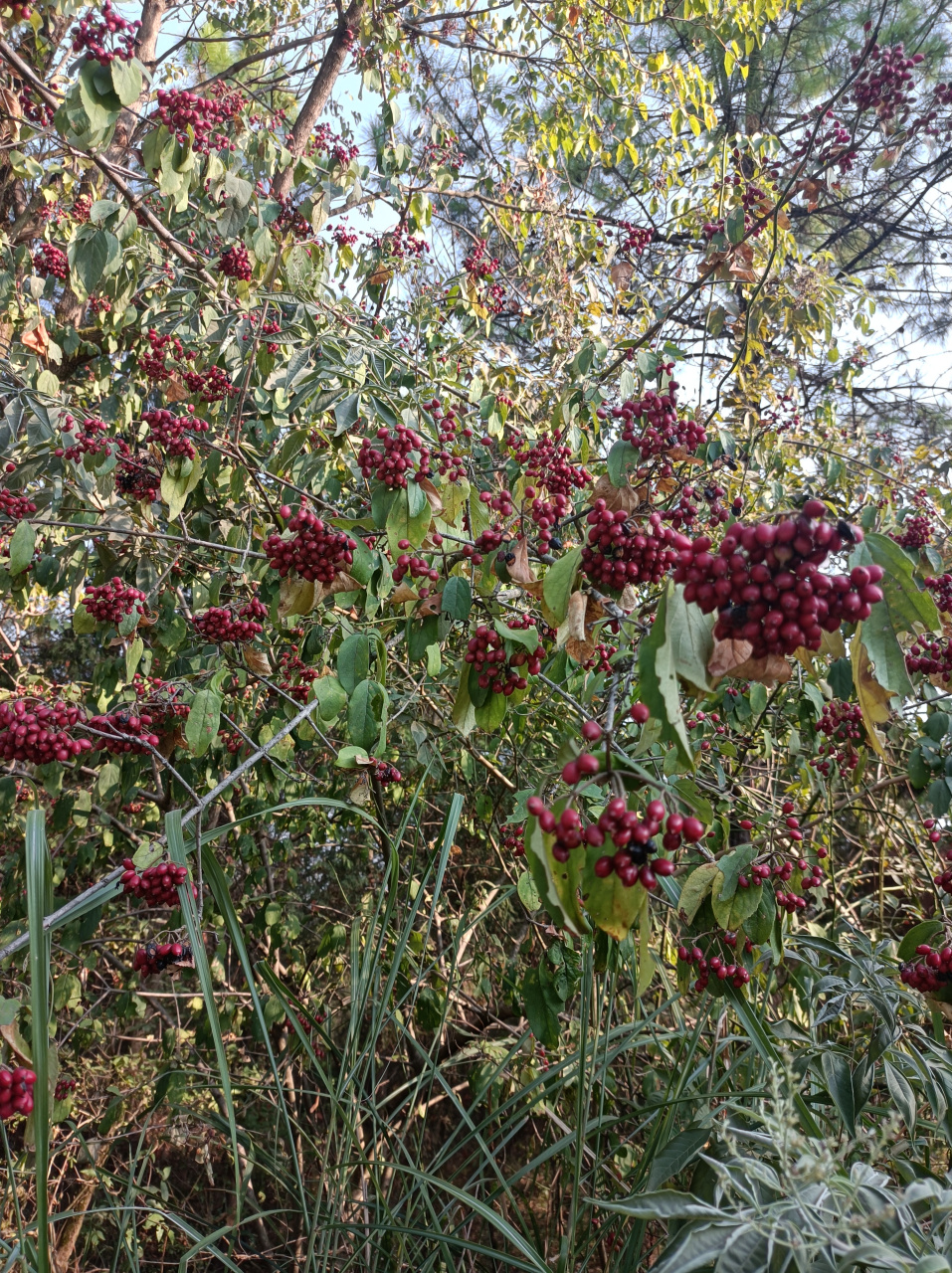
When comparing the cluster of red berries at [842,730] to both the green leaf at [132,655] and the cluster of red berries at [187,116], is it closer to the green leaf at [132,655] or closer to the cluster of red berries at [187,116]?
the green leaf at [132,655]

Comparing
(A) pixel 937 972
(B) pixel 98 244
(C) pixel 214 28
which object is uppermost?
(C) pixel 214 28

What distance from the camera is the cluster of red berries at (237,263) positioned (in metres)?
2.79

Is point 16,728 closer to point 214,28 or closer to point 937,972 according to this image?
point 937,972

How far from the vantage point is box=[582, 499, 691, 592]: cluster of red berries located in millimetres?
1344

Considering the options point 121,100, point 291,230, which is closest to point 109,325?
point 291,230

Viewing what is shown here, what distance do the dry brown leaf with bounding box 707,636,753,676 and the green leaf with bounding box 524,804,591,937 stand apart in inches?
10.9

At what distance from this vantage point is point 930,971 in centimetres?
156

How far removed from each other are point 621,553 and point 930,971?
104cm

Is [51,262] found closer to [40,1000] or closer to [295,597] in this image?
[295,597]

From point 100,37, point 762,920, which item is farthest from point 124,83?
point 762,920

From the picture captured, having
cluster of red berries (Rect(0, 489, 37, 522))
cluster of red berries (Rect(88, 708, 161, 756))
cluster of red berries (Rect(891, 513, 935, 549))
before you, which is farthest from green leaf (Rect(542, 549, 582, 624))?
cluster of red berries (Rect(0, 489, 37, 522))

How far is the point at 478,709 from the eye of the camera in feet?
5.17

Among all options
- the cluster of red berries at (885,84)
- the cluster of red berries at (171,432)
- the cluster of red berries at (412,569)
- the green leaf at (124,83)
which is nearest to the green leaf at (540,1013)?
the cluster of red berries at (412,569)

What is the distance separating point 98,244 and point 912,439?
7.54 m
